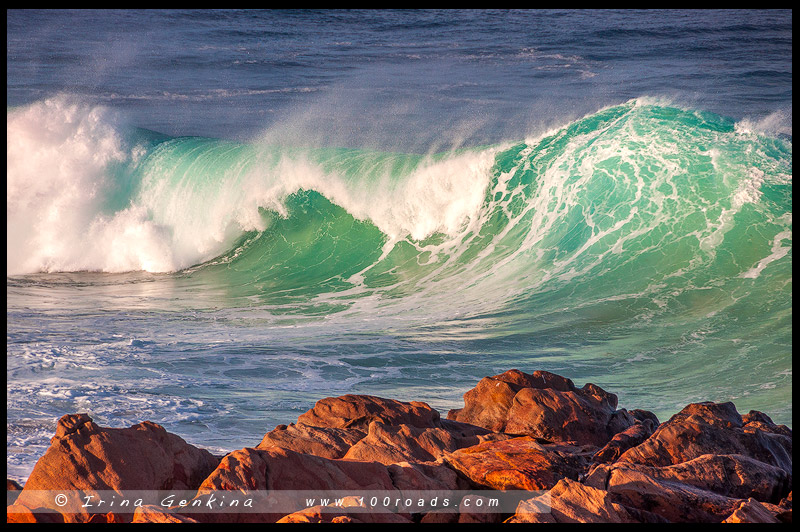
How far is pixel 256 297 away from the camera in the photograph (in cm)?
1066

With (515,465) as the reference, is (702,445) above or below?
below

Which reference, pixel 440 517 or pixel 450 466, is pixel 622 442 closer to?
pixel 450 466

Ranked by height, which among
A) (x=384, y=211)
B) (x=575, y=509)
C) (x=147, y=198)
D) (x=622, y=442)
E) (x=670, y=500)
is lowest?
(x=622, y=442)

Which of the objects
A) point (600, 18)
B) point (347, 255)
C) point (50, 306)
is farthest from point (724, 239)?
point (50, 306)

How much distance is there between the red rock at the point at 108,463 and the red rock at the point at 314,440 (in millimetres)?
498

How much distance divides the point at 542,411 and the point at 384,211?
27.2ft

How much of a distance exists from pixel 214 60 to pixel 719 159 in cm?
1085

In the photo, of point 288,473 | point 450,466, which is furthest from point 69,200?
point 450,466

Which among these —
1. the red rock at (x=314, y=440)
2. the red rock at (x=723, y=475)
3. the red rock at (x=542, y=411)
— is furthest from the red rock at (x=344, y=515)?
the red rock at (x=542, y=411)

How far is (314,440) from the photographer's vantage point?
4.38 meters

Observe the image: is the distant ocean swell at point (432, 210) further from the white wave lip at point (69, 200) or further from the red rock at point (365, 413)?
the red rock at point (365, 413)

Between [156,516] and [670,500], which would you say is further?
[670,500]

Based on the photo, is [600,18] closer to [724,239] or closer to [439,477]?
[724,239]

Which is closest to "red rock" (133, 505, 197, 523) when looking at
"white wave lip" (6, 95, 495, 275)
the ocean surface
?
the ocean surface
